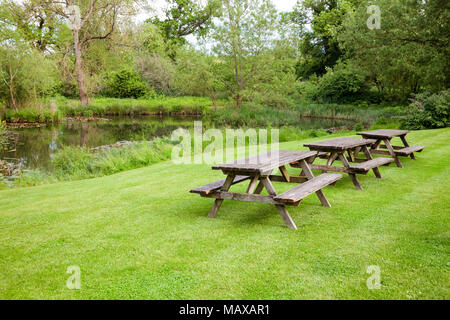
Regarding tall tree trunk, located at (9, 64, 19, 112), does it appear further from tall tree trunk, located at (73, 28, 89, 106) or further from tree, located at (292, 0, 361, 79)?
tree, located at (292, 0, 361, 79)

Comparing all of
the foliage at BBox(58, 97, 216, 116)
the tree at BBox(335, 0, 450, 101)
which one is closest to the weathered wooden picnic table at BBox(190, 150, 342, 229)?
the tree at BBox(335, 0, 450, 101)

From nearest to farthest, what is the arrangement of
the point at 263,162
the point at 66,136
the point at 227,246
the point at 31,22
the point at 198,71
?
the point at 227,246, the point at 263,162, the point at 66,136, the point at 198,71, the point at 31,22

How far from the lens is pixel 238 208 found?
534 cm

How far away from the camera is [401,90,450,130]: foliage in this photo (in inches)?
591

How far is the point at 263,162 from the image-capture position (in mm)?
4820

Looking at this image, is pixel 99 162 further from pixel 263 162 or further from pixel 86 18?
pixel 86 18

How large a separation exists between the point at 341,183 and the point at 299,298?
422 centimetres

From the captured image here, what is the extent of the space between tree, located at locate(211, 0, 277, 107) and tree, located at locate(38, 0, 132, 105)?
8.52 metres

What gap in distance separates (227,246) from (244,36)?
25.1 m

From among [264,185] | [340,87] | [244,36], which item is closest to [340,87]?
[340,87]

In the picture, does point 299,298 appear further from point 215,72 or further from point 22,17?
point 22,17

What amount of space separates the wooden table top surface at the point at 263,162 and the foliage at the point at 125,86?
Result: 107ft

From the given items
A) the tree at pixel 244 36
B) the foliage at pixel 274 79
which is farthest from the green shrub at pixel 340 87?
the tree at pixel 244 36
